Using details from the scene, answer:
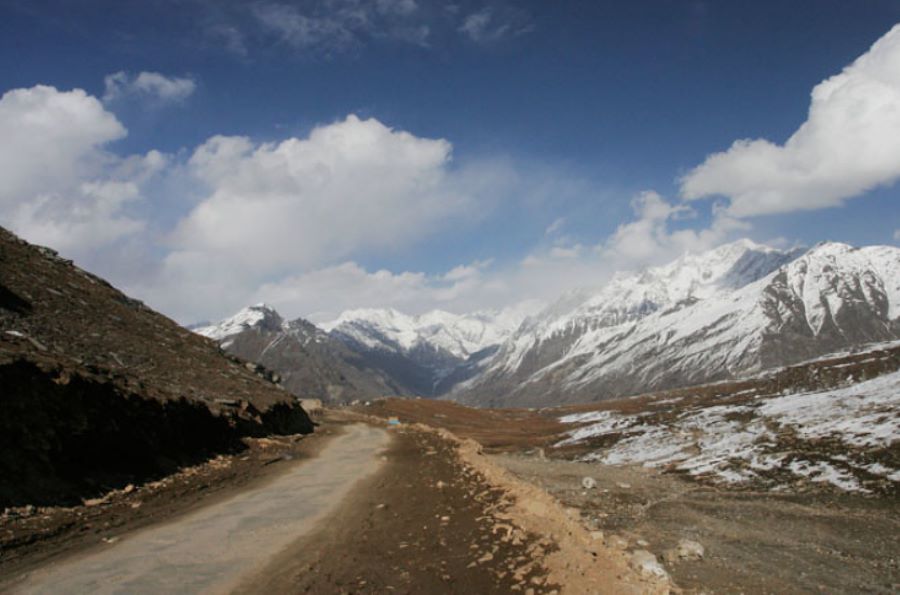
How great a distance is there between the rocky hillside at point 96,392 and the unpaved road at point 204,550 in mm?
5044

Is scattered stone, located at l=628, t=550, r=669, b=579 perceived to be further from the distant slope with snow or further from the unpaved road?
the distant slope with snow

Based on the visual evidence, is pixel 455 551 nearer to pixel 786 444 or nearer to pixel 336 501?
pixel 336 501

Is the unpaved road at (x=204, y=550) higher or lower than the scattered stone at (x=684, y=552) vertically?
higher

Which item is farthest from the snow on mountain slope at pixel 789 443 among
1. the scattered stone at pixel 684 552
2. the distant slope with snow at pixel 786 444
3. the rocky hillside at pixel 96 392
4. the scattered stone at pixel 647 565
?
the rocky hillside at pixel 96 392

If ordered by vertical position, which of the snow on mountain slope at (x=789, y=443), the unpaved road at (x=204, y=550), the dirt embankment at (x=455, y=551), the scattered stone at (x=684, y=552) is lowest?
the snow on mountain slope at (x=789, y=443)

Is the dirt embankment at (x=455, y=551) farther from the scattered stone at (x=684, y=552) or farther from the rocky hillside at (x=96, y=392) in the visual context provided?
the rocky hillside at (x=96, y=392)

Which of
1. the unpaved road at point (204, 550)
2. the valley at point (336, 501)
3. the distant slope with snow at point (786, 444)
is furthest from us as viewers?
the distant slope with snow at point (786, 444)

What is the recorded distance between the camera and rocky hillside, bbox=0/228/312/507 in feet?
57.1

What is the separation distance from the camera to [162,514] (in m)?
16.0

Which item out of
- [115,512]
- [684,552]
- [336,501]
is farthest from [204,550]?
[684,552]

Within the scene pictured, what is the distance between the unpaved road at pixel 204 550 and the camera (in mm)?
10102

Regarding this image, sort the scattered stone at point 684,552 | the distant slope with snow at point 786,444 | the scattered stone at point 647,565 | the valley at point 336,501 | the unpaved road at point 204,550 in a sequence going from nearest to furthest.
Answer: the unpaved road at point 204,550, the scattered stone at point 647,565, the valley at point 336,501, the scattered stone at point 684,552, the distant slope with snow at point 786,444

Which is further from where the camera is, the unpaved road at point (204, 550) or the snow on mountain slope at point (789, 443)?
the snow on mountain slope at point (789, 443)

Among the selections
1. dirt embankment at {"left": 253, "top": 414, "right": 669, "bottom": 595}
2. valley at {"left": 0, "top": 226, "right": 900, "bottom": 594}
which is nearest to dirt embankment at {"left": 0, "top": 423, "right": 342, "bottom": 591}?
valley at {"left": 0, "top": 226, "right": 900, "bottom": 594}
